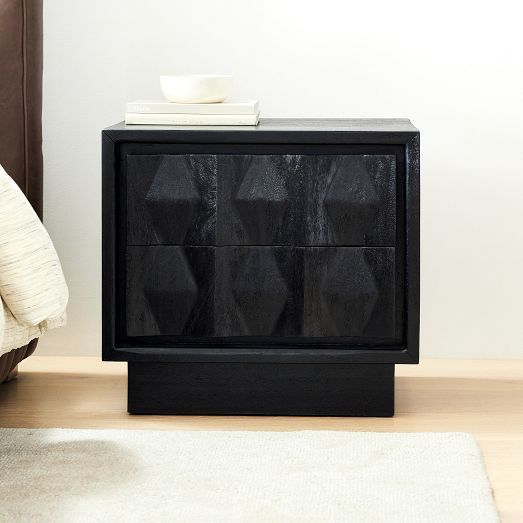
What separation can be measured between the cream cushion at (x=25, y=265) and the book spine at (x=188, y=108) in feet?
1.26

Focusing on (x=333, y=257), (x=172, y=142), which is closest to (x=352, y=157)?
(x=333, y=257)

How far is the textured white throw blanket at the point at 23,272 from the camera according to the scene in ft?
5.46

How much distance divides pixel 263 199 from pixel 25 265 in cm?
50

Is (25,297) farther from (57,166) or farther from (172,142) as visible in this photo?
(57,166)

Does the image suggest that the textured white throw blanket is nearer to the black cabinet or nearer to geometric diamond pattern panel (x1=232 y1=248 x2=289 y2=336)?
the black cabinet

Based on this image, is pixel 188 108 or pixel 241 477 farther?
pixel 188 108

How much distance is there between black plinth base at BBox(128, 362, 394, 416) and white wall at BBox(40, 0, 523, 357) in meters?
0.52

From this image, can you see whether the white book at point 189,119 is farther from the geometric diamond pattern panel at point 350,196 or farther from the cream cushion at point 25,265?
the cream cushion at point 25,265

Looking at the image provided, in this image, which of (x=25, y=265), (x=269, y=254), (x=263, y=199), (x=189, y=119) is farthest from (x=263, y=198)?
(x=25, y=265)

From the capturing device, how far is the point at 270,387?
203cm

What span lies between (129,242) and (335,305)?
43 cm

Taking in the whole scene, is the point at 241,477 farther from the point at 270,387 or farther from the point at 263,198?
the point at 263,198

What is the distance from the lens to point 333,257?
1961mm

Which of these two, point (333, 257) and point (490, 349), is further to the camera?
point (490, 349)
